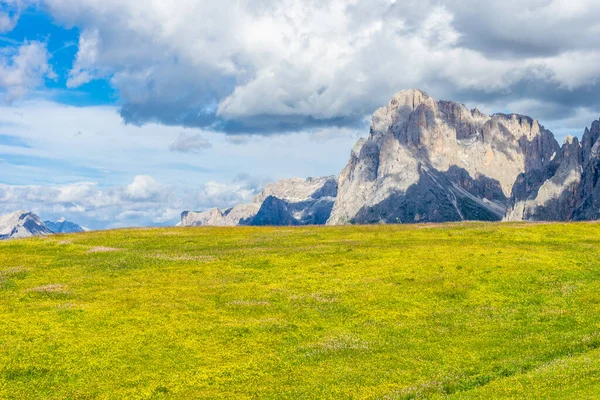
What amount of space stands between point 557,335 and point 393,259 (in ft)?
74.1

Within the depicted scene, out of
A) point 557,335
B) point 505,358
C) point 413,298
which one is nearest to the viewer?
point 505,358

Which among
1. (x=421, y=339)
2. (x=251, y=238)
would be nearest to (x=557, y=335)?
(x=421, y=339)

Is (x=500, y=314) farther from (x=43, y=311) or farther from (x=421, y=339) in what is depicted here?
(x=43, y=311)

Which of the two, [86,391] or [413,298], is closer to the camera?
[86,391]

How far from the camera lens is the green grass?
28688 mm

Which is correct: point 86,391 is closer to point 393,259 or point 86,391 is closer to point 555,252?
point 393,259

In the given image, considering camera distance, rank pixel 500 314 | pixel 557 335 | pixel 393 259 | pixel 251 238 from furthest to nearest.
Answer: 1. pixel 251 238
2. pixel 393 259
3. pixel 500 314
4. pixel 557 335

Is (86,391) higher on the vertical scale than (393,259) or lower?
lower

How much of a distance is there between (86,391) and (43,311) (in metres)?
14.8

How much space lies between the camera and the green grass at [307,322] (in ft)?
94.1

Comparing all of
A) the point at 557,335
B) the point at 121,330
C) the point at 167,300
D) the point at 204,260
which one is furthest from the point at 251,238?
the point at 557,335

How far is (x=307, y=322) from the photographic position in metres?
38.6

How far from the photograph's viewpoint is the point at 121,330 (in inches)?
1437

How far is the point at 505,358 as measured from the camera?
3122 centimetres
